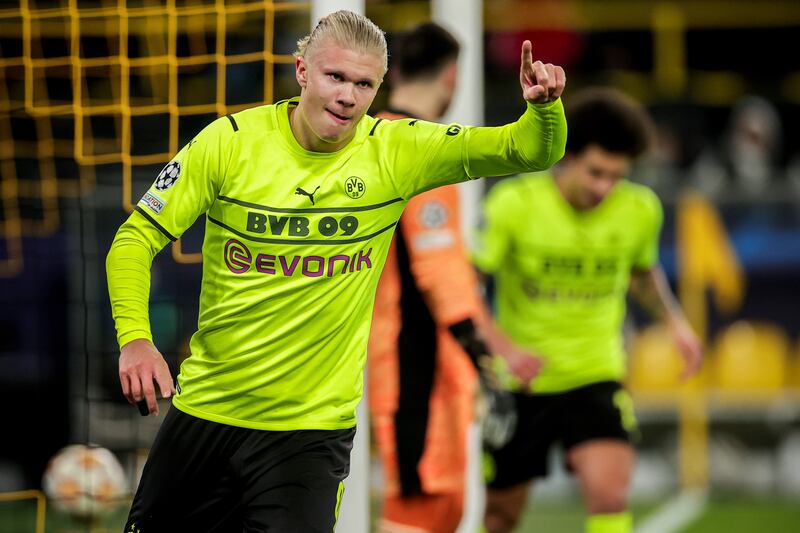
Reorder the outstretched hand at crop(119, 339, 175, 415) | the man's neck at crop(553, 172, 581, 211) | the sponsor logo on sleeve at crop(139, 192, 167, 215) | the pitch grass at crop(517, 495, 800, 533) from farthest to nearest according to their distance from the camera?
the pitch grass at crop(517, 495, 800, 533) < the man's neck at crop(553, 172, 581, 211) < the sponsor logo on sleeve at crop(139, 192, 167, 215) < the outstretched hand at crop(119, 339, 175, 415)

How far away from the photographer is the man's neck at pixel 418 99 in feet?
17.0

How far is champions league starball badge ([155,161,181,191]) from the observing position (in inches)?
141

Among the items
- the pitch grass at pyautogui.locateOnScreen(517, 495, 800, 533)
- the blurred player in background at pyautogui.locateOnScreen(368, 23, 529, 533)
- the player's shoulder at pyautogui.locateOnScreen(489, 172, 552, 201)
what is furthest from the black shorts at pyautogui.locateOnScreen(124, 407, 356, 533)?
the pitch grass at pyautogui.locateOnScreen(517, 495, 800, 533)

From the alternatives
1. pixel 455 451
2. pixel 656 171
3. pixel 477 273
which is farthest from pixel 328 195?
pixel 656 171

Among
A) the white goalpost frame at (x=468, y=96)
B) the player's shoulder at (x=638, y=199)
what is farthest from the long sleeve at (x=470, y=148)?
the white goalpost frame at (x=468, y=96)

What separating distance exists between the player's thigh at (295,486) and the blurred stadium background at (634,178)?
12.5 ft

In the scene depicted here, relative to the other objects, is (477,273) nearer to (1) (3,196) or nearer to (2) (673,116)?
(1) (3,196)

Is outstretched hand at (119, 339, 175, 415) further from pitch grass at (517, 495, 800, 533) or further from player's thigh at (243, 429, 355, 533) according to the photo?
pitch grass at (517, 495, 800, 533)

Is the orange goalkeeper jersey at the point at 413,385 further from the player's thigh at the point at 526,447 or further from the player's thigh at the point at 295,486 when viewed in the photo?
the player's thigh at the point at 295,486

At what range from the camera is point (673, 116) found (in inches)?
496

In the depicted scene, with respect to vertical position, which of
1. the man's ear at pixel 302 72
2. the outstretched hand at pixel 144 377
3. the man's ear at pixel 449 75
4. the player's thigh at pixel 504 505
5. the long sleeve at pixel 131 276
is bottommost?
the player's thigh at pixel 504 505

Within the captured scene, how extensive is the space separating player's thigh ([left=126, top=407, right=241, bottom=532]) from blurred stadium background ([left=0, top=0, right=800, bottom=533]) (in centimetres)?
373

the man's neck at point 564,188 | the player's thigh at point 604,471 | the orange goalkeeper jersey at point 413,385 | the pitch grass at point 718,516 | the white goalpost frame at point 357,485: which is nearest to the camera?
the white goalpost frame at point 357,485

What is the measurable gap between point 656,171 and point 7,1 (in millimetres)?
5594
